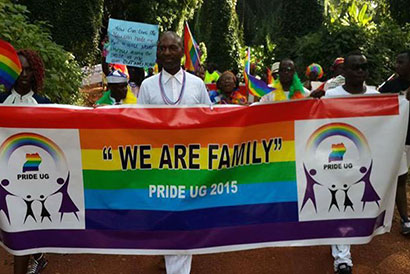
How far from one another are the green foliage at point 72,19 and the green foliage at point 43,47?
7.28m

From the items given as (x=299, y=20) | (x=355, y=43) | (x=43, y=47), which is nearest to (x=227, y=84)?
(x=43, y=47)

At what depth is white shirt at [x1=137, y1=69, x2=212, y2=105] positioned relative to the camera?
375 centimetres

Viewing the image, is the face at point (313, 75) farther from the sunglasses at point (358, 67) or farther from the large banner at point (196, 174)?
the large banner at point (196, 174)

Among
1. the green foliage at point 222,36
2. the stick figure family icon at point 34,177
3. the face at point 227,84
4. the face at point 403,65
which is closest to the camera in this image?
the stick figure family icon at point 34,177

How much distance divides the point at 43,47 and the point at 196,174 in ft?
13.4

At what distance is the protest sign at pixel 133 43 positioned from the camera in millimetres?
6113

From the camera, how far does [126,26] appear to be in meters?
6.13

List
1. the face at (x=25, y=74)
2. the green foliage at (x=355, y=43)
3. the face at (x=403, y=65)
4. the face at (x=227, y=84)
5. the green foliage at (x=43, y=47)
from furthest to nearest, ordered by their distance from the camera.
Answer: the green foliage at (x=355, y=43), the face at (x=227, y=84), the green foliage at (x=43, y=47), the face at (x=403, y=65), the face at (x=25, y=74)

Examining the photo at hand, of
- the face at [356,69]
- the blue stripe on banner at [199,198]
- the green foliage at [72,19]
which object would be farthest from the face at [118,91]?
the green foliage at [72,19]

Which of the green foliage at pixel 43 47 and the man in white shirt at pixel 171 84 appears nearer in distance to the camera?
the man in white shirt at pixel 171 84

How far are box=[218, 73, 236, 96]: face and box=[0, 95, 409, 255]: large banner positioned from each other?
3.38 m

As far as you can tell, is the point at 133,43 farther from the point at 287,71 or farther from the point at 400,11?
the point at 400,11

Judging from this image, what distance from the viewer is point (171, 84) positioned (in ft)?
12.4

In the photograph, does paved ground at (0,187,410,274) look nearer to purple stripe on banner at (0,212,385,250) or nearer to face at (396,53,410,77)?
purple stripe on banner at (0,212,385,250)
